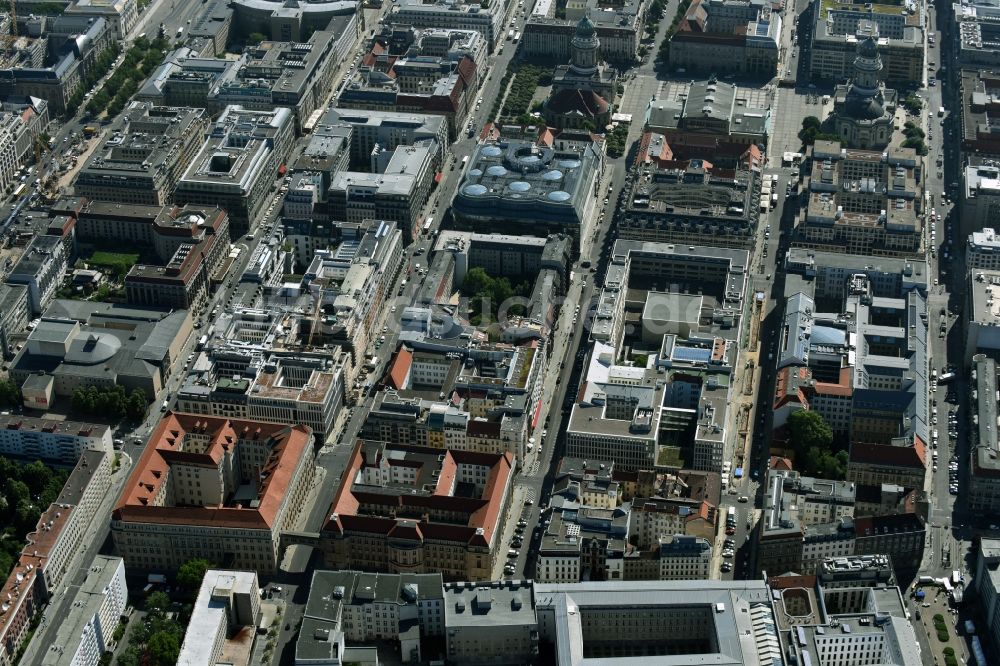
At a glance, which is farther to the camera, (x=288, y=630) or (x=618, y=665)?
(x=288, y=630)

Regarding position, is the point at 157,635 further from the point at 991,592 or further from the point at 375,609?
the point at 991,592

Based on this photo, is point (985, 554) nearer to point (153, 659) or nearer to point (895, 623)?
point (895, 623)

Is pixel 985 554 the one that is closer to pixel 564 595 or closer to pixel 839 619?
pixel 839 619

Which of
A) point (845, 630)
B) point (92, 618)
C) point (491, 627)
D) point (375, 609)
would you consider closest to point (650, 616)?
point (491, 627)

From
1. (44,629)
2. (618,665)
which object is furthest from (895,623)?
(44,629)

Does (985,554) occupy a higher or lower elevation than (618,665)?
higher

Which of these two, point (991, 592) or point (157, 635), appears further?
point (991, 592)
